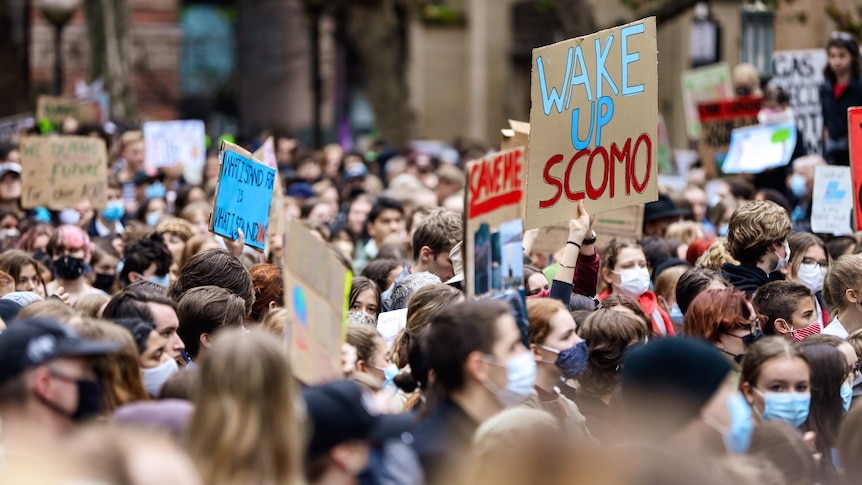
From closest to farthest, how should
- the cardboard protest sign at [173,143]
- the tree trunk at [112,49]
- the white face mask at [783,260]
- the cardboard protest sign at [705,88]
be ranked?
the white face mask at [783,260], the cardboard protest sign at [173,143], the cardboard protest sign at [705,88], the tree trunk at [112,49]

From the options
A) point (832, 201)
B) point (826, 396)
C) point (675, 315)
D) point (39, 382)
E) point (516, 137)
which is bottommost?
point (675, 315)

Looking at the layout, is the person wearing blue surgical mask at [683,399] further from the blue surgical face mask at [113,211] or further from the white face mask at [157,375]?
the blue surgical face mask at [113,211]

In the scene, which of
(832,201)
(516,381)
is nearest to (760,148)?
(832,201)

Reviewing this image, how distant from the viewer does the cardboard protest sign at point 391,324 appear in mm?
7082

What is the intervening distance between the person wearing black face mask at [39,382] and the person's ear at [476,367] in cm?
116

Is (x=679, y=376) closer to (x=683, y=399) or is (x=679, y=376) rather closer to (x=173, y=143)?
(x=683, y=399)

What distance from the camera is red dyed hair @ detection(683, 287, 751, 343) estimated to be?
A: 256 inches

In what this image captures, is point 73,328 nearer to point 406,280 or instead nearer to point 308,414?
point 308,414

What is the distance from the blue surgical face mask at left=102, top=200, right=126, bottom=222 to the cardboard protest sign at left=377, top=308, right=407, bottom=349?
535 cm

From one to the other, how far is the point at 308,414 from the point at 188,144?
37.2 ft

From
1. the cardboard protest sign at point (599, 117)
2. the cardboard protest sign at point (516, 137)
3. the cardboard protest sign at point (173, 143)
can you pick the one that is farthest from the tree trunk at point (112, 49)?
the cardboard protest sign at point (599, 117)

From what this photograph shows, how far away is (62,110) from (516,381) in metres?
13.7

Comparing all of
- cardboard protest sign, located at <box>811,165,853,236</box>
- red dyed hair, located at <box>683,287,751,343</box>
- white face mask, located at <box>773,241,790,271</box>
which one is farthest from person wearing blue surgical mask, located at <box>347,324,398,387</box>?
cardboard protest sign, located at <box>811,165,853,236</box>

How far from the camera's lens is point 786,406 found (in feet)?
18.0
